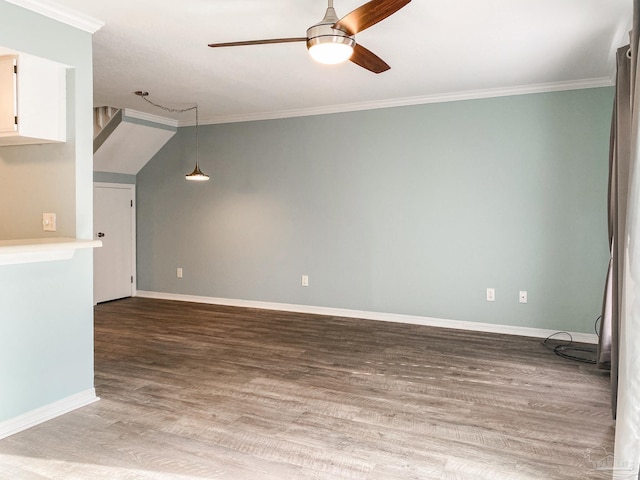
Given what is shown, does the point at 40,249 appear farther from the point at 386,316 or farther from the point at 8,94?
the point at 386,316

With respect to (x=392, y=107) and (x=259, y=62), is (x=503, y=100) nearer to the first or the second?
(x=392, y=107)

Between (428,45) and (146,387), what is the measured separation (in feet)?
10.2

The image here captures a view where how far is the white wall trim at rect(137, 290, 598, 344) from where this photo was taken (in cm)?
466

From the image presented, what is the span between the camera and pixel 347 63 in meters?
3.88

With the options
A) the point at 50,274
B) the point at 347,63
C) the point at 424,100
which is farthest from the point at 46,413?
the point at 424,100

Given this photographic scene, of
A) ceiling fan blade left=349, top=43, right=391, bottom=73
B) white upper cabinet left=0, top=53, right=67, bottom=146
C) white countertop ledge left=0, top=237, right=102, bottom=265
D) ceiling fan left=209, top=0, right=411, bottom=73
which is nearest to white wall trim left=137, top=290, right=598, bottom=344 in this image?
ceiling fan blade left=349, top=43, right=391, bottom=73

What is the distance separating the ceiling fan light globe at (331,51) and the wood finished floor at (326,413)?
199 centimetres

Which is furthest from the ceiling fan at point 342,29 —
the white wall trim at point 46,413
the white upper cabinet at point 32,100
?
the white wall trim at point 46,413

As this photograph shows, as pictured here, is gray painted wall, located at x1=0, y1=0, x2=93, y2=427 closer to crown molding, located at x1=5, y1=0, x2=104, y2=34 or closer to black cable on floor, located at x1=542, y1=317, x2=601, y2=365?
crown molding, located at x1=5, y1=0, x2=104, y2=34

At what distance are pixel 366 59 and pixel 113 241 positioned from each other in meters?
4.82

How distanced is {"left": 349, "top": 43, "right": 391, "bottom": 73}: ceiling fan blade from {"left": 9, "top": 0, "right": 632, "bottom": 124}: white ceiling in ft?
0.92

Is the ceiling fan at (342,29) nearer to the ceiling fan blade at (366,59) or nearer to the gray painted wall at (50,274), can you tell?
the ceiling fan blade at (366,59)

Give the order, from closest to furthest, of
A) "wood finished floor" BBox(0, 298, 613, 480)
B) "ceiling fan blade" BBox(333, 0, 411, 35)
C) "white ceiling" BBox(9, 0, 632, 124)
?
"ceiling fan blade" BBox(333, 0, 411, 35), "wood finished floor" BBox(0, 298, 613, 480), "white ceiling" BBox(9, 0, 632, 124)

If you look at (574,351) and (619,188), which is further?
(574,351)
